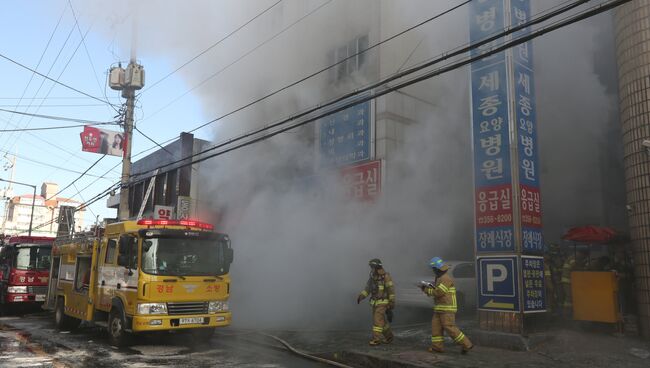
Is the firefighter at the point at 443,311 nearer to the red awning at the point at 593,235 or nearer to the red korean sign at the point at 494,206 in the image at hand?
the red korean sign at the point at 494,206

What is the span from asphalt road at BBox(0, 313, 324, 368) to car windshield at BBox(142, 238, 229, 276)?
3.25 feet

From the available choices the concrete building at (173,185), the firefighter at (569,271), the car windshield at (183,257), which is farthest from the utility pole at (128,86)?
the firefighter at (569,271)

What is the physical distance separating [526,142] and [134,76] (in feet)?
33.8

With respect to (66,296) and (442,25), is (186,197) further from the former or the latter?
(442,25)

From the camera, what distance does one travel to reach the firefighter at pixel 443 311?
5344 millimetres

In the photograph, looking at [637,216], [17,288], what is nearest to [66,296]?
[17,288]

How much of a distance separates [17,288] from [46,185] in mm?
52878

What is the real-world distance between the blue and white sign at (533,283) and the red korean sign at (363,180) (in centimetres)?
349

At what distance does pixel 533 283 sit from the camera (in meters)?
5.89

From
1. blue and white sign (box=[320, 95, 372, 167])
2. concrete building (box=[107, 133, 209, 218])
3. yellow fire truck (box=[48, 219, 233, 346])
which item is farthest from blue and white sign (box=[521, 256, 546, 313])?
concrete building (box=[107, 133, 209, 218])

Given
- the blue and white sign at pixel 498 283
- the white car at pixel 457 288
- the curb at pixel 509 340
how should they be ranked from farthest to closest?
the white car at pixel 457 288, the blue and white sign at pixel 498 283, the curb at pixel 509 340

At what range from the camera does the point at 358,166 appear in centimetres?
967

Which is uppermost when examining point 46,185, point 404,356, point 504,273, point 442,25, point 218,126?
point 46,185

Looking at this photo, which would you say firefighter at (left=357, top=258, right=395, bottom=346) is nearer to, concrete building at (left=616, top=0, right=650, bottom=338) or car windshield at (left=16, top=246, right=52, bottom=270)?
concrete building at (left=616, top=0, right=650, bottom=338)
